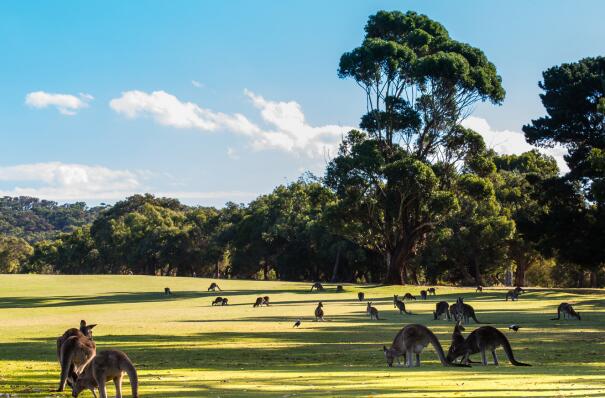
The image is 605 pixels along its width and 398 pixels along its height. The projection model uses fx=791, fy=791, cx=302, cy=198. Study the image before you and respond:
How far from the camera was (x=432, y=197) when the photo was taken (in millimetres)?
67000

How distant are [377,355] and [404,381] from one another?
6499mm

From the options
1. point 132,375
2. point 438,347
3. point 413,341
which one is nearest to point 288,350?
point 413,341

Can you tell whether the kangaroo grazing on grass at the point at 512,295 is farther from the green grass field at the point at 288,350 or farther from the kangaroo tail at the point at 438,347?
the kangaroo tail at the point at 438,347

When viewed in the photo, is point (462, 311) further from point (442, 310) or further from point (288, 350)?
point (288, 350)

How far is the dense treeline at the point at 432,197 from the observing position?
183 ft

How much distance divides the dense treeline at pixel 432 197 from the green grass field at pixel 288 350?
12.2m

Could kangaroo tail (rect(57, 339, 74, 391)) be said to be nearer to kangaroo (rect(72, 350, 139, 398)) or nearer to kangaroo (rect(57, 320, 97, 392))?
kangaroo (rect(57, 320, 97, 392))

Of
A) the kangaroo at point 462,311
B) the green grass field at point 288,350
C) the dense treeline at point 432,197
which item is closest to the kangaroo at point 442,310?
the green grass field at point 288,350

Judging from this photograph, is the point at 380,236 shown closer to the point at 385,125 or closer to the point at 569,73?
the point at 385,125

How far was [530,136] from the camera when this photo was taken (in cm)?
5734

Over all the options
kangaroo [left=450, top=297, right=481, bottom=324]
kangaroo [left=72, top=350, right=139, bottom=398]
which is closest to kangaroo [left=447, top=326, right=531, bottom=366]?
kangaroo [left=72, top=350, right=139, bottom=398]

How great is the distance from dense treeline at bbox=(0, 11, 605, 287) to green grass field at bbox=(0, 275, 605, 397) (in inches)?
482

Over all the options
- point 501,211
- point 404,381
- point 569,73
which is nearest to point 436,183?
point 569,73

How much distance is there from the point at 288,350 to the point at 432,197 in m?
47.9
